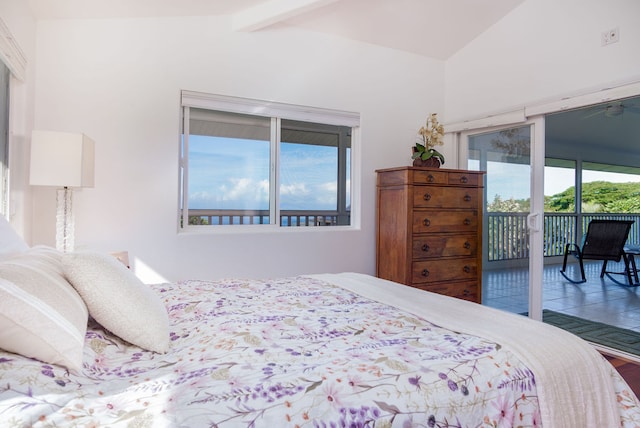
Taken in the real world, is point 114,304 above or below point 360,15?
below

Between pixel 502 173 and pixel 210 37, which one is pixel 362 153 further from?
pixel 210 37

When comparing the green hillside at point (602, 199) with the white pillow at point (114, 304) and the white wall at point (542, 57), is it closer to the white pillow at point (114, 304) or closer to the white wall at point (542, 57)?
the white wall at point (542, 57)

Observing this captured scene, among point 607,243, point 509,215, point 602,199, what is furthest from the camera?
point 602,199

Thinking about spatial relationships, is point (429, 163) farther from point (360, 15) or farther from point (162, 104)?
point (162, 104)

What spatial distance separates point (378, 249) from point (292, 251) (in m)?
0.86

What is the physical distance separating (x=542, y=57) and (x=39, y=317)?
370cm

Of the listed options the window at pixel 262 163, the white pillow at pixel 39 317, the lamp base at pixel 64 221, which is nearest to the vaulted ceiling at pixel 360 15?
the window at pixel 262 163

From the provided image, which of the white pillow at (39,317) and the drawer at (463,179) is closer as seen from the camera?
the white pillow at (39,317)

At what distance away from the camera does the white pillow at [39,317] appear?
0.81 meters

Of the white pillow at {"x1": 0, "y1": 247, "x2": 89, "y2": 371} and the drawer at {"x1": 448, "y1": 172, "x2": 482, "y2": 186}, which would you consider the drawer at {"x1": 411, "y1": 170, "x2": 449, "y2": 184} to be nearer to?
the drawer at {"x1": 448, "y1": 172, "x2": 482, "y2": 186}

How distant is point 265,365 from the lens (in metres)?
0.98

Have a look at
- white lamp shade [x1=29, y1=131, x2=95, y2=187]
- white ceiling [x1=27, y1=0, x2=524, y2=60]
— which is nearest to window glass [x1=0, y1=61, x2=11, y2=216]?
white lamp shade [x1=29, y1=131, x2=95, y2=187]

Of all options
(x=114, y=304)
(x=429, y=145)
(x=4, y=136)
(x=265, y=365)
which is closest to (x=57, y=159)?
(x=4, y=136)

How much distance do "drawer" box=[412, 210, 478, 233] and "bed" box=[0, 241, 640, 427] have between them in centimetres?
187
